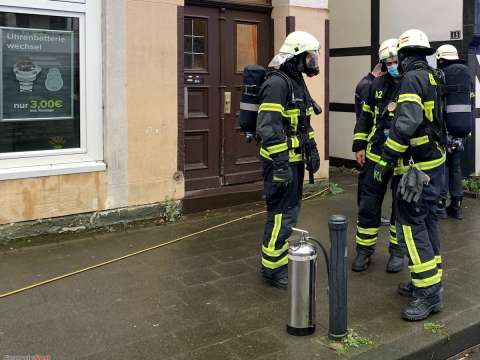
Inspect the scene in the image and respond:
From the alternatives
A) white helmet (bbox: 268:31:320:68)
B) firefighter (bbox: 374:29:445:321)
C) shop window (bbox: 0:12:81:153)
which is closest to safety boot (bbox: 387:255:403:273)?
firefighter (bbox: 374:29:445:321)

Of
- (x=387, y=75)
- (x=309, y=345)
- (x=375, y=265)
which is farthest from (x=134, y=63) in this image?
(x=309, y=345)

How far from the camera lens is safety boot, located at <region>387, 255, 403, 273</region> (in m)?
5.29

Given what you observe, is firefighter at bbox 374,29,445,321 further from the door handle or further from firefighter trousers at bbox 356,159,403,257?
the door handle

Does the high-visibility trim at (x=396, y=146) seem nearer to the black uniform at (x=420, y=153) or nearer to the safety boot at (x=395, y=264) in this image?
the black uniform at (x=420, y=153)

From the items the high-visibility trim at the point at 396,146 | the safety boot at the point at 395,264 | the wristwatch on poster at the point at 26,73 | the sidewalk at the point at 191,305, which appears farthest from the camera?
the wristwatch on poster at the point at 26,73

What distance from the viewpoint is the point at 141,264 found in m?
5.48

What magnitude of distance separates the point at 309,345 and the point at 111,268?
7.42 feet

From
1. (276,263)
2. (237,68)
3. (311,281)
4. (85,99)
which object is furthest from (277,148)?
(237,68)

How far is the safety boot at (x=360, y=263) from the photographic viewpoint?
532 centimetres

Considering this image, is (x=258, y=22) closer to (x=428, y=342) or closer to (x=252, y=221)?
(x=252, y=221)

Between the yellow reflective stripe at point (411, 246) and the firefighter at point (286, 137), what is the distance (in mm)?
946

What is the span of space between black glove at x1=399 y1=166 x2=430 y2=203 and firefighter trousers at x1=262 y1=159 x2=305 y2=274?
0.95m

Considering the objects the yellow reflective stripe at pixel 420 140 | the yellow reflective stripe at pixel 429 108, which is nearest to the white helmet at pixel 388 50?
the yellow reflective stripe at pixel 429 108

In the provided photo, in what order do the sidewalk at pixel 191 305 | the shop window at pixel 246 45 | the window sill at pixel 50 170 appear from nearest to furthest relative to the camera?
the sidewalk at pixel 191 305
the window sill at pixel 50 170
the shop window at pixel 246 45
